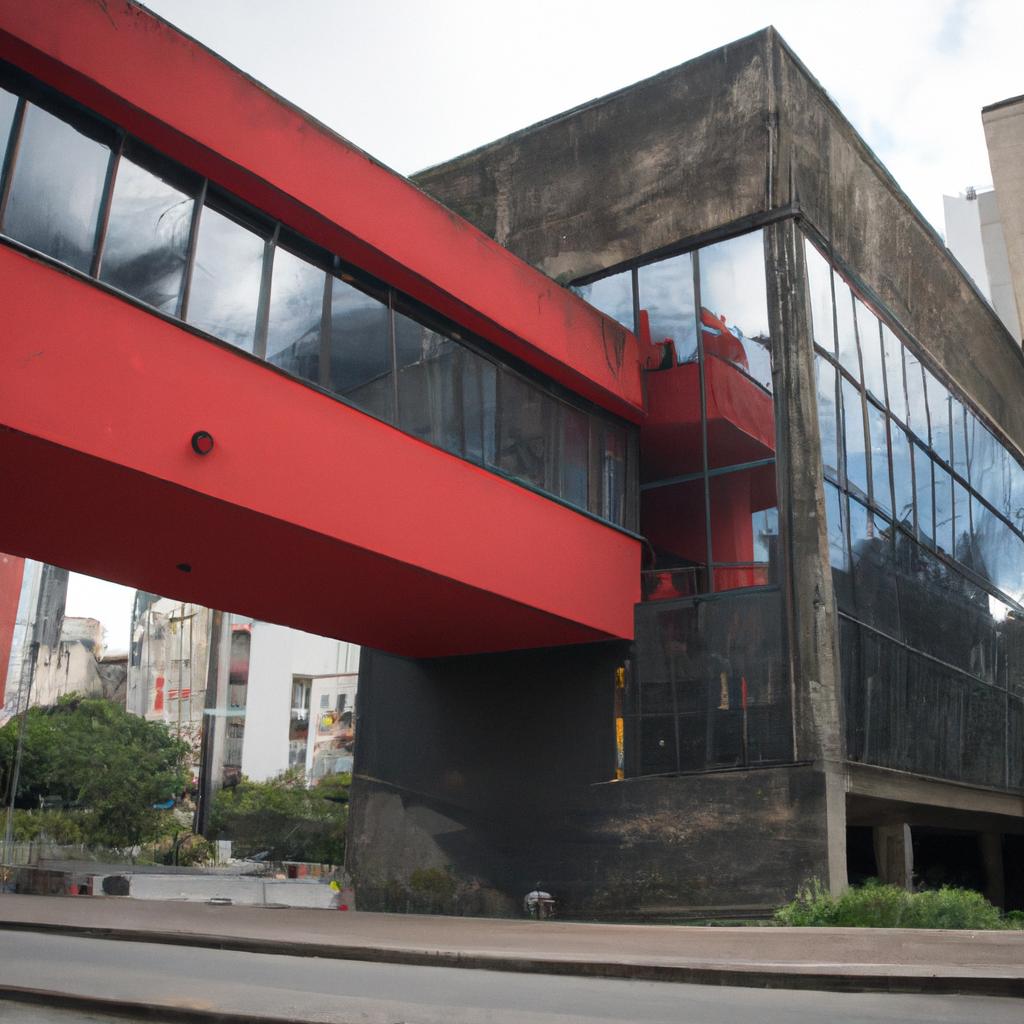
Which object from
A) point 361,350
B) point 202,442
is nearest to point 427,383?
point 361,350

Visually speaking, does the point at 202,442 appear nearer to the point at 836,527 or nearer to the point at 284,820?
the point at 836,527

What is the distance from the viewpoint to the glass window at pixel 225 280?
1147 cm

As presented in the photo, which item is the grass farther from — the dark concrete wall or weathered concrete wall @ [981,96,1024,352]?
weathered concrete wall @ [981,96,1024,352]

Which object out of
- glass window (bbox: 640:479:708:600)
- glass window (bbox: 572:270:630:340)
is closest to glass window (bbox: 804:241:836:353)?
glass window (bbox: 572:270:630:340)

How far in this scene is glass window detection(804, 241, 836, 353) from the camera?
53.2 feet

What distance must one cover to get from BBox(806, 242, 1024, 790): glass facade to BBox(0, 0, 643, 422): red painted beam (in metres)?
3.17

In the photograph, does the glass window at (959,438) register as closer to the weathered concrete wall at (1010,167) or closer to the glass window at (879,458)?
the glass window at (879,458)

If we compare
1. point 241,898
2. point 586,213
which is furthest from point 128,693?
point 586,213

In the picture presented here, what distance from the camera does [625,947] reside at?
8539 mm

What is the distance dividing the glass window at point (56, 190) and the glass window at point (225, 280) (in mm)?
1162

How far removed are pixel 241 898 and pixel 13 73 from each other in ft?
53.3

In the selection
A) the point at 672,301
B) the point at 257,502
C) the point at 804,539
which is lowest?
the point at 257,502

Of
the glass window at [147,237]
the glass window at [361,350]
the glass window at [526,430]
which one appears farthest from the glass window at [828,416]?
the glass window at [147,237]

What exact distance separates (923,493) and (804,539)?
464 cm
